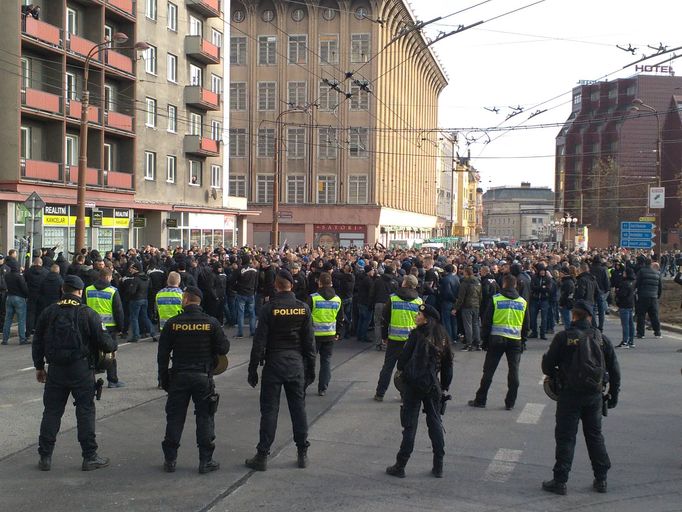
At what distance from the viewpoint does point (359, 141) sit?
58219 mm

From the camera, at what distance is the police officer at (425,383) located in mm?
6926

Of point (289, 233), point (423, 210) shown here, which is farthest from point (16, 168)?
point (423, 210)

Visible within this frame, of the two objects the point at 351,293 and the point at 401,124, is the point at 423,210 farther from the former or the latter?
the point at 351,293

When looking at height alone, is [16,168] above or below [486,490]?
above

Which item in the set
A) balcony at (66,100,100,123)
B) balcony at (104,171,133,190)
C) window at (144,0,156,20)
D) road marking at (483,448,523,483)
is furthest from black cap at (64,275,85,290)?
window at (144,0,156,20)

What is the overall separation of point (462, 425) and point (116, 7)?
29.5 meters

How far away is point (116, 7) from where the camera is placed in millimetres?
33344

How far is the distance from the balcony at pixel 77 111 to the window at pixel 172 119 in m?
6.89

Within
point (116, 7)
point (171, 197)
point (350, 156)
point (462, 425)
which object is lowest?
point (462, 425)

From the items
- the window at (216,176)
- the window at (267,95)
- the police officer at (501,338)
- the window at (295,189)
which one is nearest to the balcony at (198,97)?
the window at (216,176)

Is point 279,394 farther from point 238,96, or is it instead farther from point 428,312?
point 238,96

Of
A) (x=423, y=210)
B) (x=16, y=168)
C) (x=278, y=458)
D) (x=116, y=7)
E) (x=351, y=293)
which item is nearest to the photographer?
(x=278, y=458)

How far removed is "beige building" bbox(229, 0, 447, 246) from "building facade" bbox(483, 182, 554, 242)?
106 m

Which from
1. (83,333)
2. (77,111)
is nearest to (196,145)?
(77,111)
